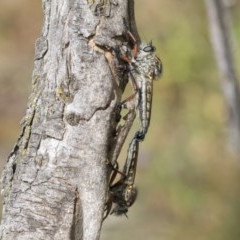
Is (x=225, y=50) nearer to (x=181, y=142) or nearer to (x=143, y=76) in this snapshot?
(x=143, y=76)

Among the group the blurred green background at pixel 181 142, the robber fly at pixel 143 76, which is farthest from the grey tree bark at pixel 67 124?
the blurred green background at pixel 181 142

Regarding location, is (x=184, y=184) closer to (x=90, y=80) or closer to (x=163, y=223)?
(x=163, y=223)

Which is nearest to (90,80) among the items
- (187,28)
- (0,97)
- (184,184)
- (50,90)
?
(50,90)

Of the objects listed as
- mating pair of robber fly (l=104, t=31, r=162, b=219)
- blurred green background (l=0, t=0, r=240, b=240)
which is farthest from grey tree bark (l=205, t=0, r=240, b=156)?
blurred green background (l=0, t=0, r=240, b=240)

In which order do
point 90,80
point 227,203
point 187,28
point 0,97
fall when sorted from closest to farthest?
point 90,80
point 227,203
point 187,28
point 0,97

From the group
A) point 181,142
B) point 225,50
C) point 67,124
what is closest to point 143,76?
point 67,124

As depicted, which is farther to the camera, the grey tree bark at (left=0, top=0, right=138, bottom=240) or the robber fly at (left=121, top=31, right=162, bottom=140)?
the robber fly at (left=121, top=31, right=162, bottom=140)

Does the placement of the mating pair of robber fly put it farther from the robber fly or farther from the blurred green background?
the blurred green background
